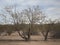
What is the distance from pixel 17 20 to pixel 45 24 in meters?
5.14

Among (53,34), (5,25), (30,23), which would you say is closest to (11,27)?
(5,25)

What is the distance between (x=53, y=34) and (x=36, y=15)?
689 centimetres

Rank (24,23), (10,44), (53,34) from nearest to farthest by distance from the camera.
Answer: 1. (10,44)
2. (24,23)
3. (53,34)

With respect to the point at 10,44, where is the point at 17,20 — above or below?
above

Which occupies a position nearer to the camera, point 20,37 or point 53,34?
point 20,37

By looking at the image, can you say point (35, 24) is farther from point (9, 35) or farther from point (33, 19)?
point (9, 35)

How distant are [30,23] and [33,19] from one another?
0.92 m

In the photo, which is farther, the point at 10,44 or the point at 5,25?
the point at 5,25

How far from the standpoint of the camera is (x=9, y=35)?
35.3 metres

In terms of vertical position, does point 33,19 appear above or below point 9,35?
above

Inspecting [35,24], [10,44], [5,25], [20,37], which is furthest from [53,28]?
[10,44]

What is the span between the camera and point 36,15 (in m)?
34.4

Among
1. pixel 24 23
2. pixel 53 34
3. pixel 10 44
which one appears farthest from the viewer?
pixel 53 34

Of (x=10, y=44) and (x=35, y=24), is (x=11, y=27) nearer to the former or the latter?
(x=35, y=24)
